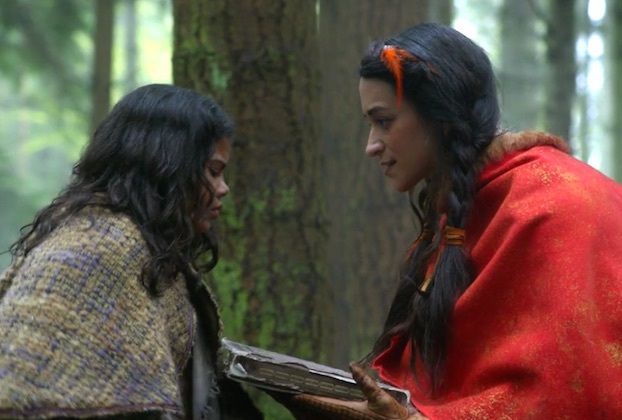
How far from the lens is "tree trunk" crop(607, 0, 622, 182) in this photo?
1112 centimetres

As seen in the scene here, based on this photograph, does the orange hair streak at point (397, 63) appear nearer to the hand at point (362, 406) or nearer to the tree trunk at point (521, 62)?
the hand at point (362, 406)

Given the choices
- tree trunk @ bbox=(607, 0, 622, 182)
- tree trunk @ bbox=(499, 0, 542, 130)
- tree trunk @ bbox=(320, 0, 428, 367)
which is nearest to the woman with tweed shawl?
tree trunk @ bbox=(320, 0, 428, 367)

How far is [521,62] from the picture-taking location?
18516 millimetres

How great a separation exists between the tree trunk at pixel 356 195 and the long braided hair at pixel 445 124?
3960mm

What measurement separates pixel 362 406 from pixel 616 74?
366 inches

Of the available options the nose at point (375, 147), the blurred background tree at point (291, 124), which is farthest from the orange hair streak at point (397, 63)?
the blurred background tree at point (291, 124)

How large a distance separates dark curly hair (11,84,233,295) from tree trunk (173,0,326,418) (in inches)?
55.2

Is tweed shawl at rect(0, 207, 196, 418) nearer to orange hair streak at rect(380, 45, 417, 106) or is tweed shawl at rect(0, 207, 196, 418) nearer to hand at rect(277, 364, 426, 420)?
hand at rect(277, 364, 426, 420)

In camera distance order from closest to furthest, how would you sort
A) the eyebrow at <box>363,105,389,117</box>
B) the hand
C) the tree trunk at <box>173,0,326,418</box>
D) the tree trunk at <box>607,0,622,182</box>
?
the hand
the eyebrow at <box>363,105,389,117</box>
the tree trunk at <box>173,0,326,418</box>
the tree trunk at <box>607,0,622,182</box>

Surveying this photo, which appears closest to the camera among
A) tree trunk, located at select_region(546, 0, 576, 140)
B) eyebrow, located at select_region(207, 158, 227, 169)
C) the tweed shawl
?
the tweed shawl

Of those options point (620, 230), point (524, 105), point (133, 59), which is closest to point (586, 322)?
point (620, 230)

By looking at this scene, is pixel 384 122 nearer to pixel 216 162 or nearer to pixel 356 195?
pixel 216 162

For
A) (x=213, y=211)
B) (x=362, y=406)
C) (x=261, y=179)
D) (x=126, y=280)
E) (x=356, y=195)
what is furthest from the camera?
(x=356, y=195)

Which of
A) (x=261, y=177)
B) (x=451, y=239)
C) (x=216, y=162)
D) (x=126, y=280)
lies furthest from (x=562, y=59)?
(x=126, y=280)
